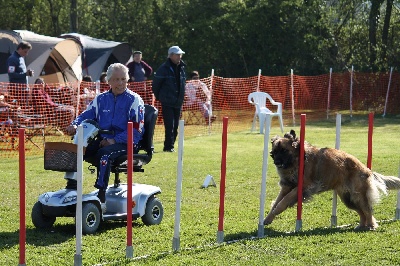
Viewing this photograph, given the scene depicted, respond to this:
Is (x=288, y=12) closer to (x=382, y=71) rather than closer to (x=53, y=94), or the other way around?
(x=382, y=71)

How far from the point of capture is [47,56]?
20453mm

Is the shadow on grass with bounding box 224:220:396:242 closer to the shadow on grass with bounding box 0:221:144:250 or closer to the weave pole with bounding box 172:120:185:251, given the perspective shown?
the weave pole with bounding box 172:120:185:251

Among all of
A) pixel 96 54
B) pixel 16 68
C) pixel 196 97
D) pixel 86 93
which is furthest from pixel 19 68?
pixel 96 54

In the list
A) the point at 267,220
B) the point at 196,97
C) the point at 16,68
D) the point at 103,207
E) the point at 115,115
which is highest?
the point at 16,68

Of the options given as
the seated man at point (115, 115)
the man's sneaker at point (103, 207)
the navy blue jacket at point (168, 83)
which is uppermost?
the navy blue jacket at point (168, 83)

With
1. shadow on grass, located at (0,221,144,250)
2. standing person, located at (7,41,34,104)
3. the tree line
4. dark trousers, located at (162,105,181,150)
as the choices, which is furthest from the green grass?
the tree line

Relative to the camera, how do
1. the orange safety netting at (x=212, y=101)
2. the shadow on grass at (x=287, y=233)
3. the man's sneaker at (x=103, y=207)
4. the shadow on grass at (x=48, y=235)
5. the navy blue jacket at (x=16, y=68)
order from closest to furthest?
the shadow on grass at (x=48, y=235)
the shadow on grass at (x=287, y=233)
the man's sneaker at (x=103, y=207)
the navy blue jacket at (x=16, y=68)
the orange safety netting at (x=212, y=101)

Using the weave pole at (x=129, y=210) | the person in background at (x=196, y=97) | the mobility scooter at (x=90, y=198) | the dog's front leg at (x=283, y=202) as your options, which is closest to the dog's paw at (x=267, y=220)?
the dog's front leg at (x=283, y=202)

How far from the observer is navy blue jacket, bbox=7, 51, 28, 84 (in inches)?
596

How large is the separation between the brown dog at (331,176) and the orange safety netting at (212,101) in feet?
26.8

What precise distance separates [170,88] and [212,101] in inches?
272

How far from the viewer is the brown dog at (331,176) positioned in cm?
727

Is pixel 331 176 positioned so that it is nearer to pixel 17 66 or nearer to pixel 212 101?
pixel 17 66

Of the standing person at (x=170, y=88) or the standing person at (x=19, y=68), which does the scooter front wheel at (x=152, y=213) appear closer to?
the standing person at (x=170, y=88)
